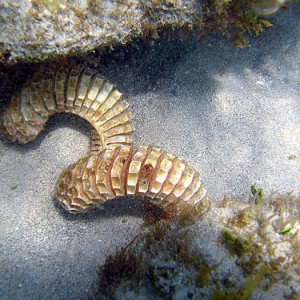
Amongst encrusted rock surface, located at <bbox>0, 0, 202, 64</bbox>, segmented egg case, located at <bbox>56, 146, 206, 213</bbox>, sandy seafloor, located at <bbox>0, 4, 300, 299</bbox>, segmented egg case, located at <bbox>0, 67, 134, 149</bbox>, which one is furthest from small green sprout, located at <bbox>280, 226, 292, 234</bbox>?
encrusted rock surface, located at <bbox>0, 0, 202, 64</bbox>

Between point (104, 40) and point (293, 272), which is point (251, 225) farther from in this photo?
point (104, 40)

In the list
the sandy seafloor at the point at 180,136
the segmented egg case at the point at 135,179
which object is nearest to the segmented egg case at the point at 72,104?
the sandy seafloor at the point at 180,136

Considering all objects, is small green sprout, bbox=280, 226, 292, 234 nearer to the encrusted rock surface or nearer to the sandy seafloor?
the sandy seafloor

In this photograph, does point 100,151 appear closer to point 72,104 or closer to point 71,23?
point 72,104

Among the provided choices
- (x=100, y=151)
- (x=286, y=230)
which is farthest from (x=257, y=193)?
(x=100, y=151)

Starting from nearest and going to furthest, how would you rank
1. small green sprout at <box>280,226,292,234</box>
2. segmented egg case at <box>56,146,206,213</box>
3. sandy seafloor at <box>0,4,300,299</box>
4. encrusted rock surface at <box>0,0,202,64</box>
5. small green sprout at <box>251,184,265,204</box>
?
encrusted rock surface at <box>0,0,202,64</box> < small green sprout at <box>280,226,292,234</box> < segmented egg case at <box>56,146,206,213</box> < small green sprout at <box>251,184,265,204</box> < sandy seafloor at <box>0,4,300,299</box>

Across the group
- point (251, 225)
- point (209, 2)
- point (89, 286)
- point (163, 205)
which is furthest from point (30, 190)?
point (209, 2)
